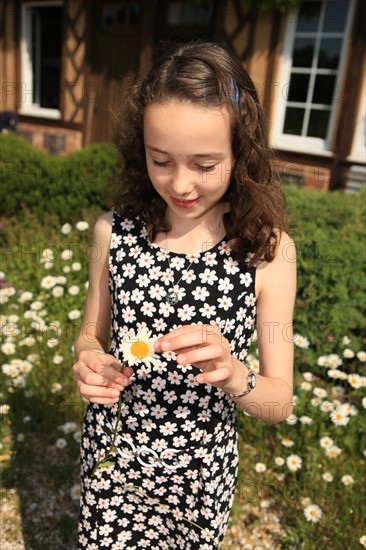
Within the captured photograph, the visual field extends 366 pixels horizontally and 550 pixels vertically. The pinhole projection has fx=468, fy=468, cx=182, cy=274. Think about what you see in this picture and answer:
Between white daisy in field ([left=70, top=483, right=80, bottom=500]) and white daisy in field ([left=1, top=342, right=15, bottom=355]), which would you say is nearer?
white daisy in field ([left=70, top=483, right=80, bottom=500])

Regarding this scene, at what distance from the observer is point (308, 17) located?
6.70 metres

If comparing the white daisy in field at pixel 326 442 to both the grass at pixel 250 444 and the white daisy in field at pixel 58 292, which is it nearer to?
the grass at pixel 250 444

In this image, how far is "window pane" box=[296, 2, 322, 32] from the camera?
6648 millimetres

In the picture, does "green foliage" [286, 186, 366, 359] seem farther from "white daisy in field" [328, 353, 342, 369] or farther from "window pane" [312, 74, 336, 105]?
"window pane" [312, 74, 336, 105]

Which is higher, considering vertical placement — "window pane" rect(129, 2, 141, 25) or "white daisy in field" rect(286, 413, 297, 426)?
"window pane" rect(129, 2, 141, 25)

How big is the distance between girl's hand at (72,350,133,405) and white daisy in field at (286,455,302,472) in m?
1.50

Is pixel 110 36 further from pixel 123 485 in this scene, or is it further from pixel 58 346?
pixel 123 485

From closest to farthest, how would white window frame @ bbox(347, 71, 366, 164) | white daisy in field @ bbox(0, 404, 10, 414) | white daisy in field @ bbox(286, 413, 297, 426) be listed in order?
white daisy in field @ bbox(286, 413, 297, 426) < white daisy in field @ bbox(0, 404, 10, 414) < white window frame @ bbox(347, 71, 366, 164)

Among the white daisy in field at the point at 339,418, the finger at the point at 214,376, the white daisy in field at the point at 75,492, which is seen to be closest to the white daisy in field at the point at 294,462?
the white daisy in field at the point at 339,418

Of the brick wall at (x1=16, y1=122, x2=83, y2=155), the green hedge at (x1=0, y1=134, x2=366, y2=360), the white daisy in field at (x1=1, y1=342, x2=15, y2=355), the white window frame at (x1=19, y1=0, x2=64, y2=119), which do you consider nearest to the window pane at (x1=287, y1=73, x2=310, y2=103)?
the green hedge at (x1=0, y1=134, x2=366, y2=360)

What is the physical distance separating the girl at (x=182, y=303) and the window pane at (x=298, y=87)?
646 centimetres

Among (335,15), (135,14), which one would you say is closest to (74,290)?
(335,15)

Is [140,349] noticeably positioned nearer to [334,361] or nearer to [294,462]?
[294,462]

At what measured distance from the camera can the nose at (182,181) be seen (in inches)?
42.8
